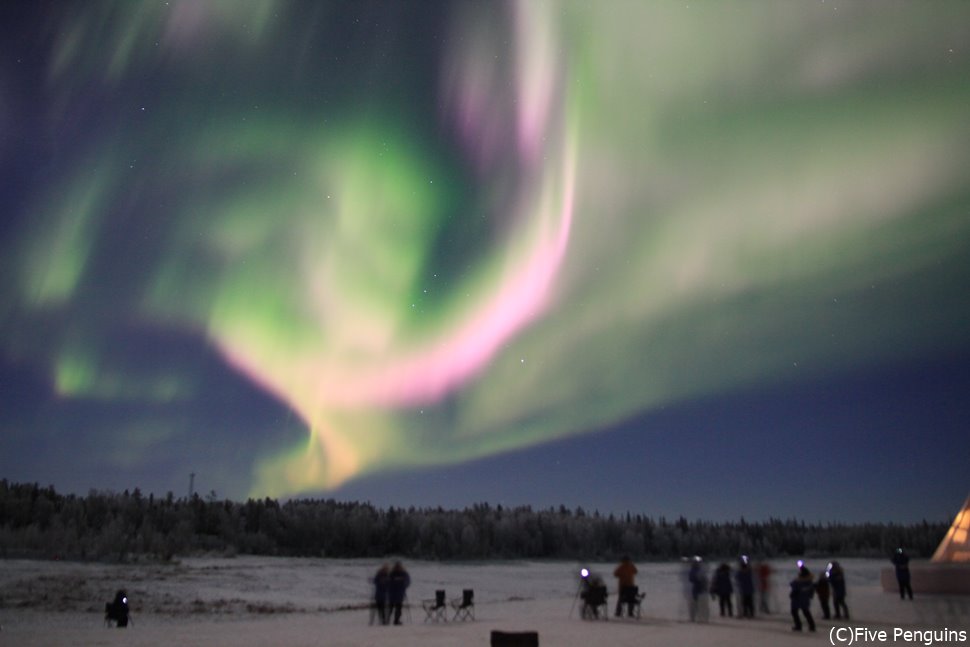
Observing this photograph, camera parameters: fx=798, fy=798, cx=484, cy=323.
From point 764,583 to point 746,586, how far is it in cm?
176

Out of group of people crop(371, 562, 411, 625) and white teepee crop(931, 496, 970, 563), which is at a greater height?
white teepee crop(931, 496, 970, 563)

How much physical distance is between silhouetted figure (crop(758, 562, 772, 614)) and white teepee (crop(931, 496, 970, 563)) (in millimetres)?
14281

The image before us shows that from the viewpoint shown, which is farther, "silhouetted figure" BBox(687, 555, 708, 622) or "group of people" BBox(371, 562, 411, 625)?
"group of people" BBox(371, 562, 411, 625)

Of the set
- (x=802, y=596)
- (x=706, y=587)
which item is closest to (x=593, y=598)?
(x=706, y=587)

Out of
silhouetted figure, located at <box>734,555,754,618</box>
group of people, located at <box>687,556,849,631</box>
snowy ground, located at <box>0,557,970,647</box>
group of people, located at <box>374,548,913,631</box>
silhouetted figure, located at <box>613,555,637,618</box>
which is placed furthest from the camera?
silhouetted figure, located at <box>613,555,637,618</box>

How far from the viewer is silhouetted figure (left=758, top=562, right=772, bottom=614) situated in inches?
1167

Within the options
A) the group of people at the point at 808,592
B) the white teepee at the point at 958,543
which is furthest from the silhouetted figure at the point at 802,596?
the white teepee at the point at 958,543

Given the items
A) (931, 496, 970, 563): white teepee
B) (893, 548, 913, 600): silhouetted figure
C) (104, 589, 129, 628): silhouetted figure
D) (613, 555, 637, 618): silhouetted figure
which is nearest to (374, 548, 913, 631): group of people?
(613, 555, 637, 618): silhouetted figure

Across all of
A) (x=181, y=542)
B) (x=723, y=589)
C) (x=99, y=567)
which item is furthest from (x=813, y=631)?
(x=181, y=542)

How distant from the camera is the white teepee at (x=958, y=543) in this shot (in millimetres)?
39062

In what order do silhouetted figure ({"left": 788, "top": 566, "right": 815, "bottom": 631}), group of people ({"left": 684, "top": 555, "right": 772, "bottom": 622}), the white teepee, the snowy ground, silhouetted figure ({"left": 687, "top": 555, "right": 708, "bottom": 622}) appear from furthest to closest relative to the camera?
the white teepee < group of people ({"left": 684, "top": 555, "right": 772, "bottom": 622}) < silhouetted figure ({"left": 687, "top": 555, "right": 708, "bottom": 622}) < silhouetted figure ({"left": 788, "top": 566, "right": 815, "bottom": 631}) < the snowy ground

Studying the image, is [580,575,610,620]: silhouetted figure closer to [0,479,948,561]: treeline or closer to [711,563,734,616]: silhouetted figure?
[711,563,734,616]: silhouetted figure

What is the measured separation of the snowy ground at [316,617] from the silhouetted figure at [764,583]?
1.34m

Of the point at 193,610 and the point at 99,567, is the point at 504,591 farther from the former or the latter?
the point at 99,567
